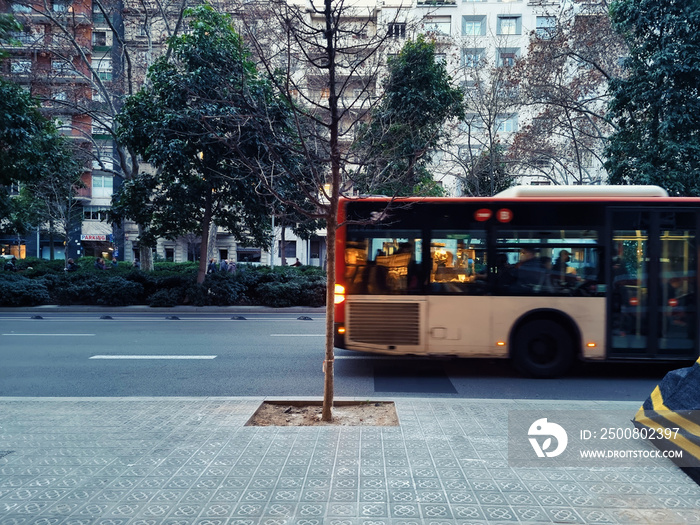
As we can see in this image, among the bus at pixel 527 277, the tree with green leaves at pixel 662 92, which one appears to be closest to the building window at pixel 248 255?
the tree with green leaves at pixel 662 92

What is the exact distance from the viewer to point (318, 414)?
6.07m

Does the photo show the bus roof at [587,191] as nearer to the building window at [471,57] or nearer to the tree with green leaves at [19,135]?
the tree with green leaves at [19,135]

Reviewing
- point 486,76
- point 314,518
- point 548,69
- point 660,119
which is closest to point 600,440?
point 314,518

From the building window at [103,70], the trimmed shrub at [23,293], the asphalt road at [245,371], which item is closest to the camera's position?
the asphalt road at [245,371]

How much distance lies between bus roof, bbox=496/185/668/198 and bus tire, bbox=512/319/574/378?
1.98 m

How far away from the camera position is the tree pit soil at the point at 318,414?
5.77 m

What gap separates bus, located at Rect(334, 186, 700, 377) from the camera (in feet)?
26.5

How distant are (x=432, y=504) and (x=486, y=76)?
23.5 meters

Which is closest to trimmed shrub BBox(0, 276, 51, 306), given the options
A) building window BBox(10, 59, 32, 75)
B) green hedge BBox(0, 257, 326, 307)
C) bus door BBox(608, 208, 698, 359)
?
green hedge BBox(0, 257, 326, 307)

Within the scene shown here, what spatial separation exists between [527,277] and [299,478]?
5.29 meters

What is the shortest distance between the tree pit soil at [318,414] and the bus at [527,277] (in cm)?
198

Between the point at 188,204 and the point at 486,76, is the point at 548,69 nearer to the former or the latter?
the point at 486,76

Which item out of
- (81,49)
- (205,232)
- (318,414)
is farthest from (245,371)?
(81,49)

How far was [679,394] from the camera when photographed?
486 cm
